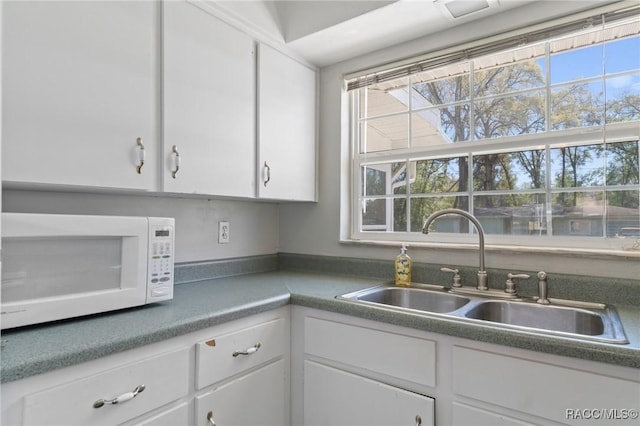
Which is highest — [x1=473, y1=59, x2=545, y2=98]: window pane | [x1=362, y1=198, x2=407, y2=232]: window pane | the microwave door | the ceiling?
the ceiling

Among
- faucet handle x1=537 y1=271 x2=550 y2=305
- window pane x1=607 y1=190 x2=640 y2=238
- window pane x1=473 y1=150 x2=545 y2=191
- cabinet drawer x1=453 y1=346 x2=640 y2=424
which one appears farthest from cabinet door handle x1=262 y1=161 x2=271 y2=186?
window pane x1=607 y1=190 x2=640 y2=238

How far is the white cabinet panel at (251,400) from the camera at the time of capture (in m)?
1.22

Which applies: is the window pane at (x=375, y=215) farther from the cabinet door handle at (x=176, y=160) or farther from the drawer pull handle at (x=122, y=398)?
the drawer pull handle at (x=122, y=398)

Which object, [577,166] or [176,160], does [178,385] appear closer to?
[176,160]

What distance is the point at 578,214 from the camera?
4.96 ft

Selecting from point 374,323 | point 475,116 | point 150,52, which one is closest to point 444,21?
point 475,116

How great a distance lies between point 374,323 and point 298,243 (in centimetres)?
105

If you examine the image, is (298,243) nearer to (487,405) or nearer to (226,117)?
(226,117)

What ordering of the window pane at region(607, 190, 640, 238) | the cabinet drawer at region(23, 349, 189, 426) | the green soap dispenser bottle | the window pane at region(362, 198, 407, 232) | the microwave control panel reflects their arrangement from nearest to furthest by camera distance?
1. the cabinet drawer at region(23, 349, 189, 426)
2. the microwave control panel
3. the window pane at region(607, 190, 640, 238)
4. the green soap dispenser bottle
5. the window pane at region(362, 198, 407, 232)

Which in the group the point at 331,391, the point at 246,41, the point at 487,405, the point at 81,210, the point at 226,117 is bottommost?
the point at 331,391

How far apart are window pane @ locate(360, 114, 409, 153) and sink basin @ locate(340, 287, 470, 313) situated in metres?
0.80

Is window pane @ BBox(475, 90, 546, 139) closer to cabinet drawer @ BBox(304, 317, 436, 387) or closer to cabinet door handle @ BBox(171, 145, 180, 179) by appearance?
cabinet drawer @ BBox(304, 317, 436, 387)

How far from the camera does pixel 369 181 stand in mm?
2139

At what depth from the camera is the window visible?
145 cm
